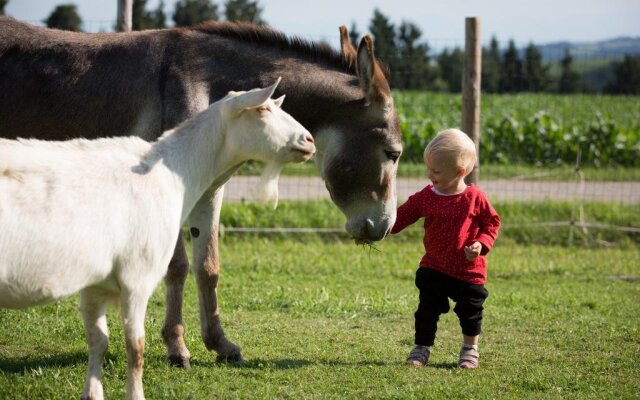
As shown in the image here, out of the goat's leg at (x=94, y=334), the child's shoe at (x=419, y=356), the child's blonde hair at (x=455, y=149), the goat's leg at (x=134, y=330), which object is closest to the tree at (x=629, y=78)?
the child's blonde hair at (x=455, y=149)

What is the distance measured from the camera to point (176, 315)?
20.4 feet

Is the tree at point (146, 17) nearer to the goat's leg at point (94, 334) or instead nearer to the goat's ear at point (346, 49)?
the goat's ear at point (346, 49)

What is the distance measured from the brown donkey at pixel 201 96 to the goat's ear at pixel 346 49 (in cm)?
2

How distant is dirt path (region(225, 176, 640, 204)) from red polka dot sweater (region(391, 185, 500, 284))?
296 inches

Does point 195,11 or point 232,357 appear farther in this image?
point 195,11

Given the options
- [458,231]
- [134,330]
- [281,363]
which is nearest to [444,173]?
[458,231]

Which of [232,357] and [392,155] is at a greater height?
[392,155]

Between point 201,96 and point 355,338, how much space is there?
2347mm

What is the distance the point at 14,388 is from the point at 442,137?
335 centimetres

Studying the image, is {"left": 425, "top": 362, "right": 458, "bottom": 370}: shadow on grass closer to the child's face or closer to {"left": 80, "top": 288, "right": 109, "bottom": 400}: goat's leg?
the child's face

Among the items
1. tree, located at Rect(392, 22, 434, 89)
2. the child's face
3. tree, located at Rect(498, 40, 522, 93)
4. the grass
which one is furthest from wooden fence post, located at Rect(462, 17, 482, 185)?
tree, located at Rect(498, 40, 522, 93)

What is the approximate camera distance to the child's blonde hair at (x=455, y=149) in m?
6.04

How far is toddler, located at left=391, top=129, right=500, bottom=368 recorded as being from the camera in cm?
607

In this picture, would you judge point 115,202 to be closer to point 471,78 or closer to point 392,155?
point 392,155
